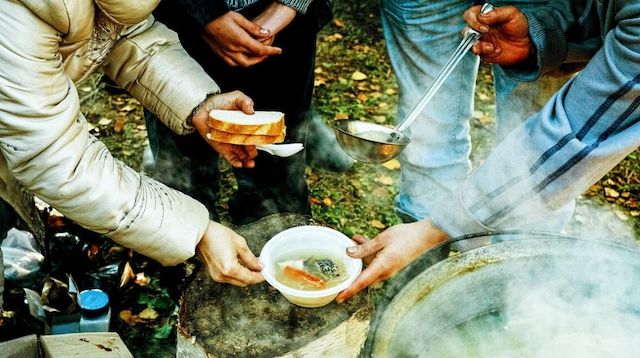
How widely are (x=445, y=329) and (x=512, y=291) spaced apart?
314 millimetres

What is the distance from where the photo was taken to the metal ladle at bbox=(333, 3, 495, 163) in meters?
2.85

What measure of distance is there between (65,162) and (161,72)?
0.85 meters

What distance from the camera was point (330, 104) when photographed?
5.54m

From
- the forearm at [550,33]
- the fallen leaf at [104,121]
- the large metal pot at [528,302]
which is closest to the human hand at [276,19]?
the forearm at [550,33]

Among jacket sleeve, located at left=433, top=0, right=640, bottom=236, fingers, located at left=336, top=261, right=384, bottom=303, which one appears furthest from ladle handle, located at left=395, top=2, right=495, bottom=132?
fingers, located at left=336, top=261, right=384, bottom=303

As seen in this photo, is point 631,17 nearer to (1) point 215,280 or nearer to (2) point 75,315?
(1) point 215,280

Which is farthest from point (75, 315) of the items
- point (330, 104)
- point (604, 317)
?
point (330, 104)

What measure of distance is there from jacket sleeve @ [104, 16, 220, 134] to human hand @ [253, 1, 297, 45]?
505mm

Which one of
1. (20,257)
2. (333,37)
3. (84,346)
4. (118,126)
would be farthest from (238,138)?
(333,37)

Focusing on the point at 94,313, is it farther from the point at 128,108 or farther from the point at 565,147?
the point at 128,108

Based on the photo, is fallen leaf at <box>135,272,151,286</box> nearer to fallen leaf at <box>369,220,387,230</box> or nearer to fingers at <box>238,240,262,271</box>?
fingers at <box>238,240,262,271</box>

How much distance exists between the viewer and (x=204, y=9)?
294cm

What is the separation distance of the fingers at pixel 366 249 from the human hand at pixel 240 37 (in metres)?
1.23

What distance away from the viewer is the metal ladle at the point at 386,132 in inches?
112
